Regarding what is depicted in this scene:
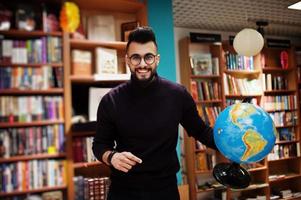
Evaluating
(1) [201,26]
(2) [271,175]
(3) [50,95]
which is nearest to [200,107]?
(1) [201,26]

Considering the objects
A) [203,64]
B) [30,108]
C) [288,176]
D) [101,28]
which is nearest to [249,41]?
[203,64]

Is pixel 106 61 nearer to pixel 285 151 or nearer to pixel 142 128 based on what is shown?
pixel 142 128

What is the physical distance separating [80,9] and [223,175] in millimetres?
1406

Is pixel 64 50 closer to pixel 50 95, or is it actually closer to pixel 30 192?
pixel 50 95

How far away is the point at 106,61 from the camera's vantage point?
2105mm

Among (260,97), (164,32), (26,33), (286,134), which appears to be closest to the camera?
(26,33)

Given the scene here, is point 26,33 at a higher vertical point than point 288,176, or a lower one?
higher

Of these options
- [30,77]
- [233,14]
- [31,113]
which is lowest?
[31,113]

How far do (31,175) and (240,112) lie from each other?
1.47 m

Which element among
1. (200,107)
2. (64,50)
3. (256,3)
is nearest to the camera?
(64,50)

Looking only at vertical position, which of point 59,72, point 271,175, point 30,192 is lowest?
point 271,175

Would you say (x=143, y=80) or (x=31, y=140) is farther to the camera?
(x=31, y=140)

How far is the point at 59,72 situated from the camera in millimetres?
1966

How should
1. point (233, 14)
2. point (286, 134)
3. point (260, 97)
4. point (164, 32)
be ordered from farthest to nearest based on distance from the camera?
point (286, 134) < point (260, 97) < point (233, 14) < point (164, 32)
